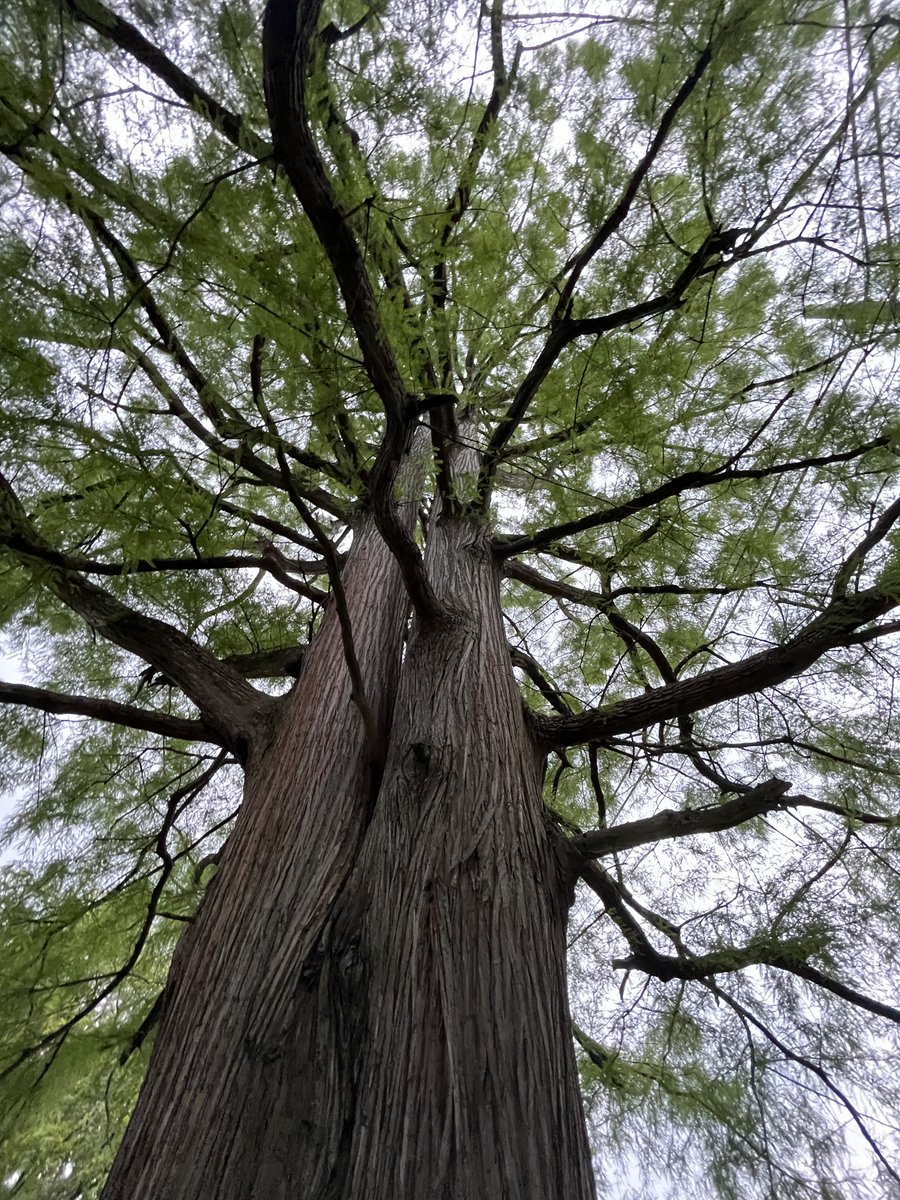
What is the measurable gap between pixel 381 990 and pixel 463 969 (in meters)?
0.14

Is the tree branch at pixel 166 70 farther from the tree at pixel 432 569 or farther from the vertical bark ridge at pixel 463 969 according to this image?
the vertical bark ridge at pixel 463 969

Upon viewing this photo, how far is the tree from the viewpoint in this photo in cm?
102

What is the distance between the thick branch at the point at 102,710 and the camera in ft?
5.35

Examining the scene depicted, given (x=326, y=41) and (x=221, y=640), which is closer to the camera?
(x=326, y=41)

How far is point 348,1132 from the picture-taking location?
967 millimetres

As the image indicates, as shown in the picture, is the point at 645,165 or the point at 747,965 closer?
the point at 645,165

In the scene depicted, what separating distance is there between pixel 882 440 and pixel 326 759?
4.88 ft

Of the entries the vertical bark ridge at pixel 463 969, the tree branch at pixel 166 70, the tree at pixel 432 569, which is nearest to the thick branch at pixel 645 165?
the tree at pixel 432 569

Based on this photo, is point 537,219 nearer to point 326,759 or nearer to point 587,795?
point 326,759

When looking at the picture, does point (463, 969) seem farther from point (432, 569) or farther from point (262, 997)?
point (432, 569)

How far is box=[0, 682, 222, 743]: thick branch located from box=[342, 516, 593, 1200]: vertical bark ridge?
1.93 feet

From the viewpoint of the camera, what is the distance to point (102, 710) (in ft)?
5.60

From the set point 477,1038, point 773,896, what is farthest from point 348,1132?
point 773,896

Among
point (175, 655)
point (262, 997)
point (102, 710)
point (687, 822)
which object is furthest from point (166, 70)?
point (687, 822)
